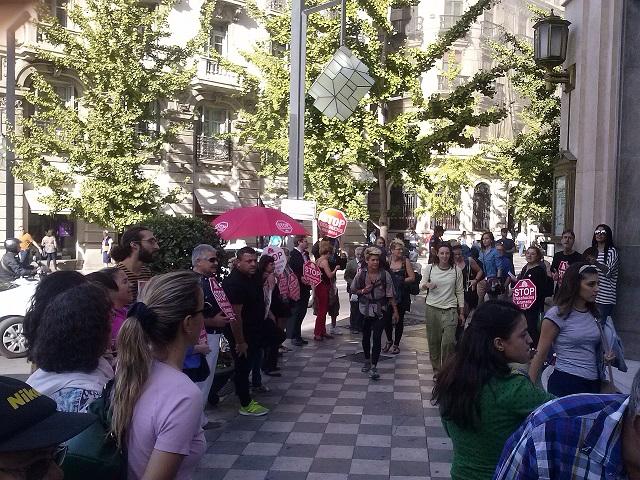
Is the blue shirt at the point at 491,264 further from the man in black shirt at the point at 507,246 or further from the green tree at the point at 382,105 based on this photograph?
the green tree at the point at 382,105

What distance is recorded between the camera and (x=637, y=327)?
8.64 m

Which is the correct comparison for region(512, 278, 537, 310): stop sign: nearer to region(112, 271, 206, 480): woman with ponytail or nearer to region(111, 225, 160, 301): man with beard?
region(111, 225, 160, 301): man with beard

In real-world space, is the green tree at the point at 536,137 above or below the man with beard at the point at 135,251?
above

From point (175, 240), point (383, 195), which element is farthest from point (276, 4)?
point (175, 240)

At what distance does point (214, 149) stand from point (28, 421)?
94.6 feet

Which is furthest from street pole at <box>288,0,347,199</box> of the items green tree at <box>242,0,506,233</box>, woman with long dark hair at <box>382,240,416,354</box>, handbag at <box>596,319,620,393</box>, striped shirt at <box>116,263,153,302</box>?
green tree at <box>242,0,506,233</box>

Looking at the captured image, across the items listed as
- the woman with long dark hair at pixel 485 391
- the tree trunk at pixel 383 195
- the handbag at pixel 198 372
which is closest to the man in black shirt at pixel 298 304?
the handbag at pixel 198 372

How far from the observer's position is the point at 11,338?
10039 millimetres

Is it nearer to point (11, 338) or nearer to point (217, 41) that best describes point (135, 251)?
point (11, 338)

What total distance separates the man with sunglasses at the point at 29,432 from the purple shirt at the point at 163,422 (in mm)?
744

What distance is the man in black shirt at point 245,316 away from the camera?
669 cm

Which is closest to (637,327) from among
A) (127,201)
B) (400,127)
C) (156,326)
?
(156,326)

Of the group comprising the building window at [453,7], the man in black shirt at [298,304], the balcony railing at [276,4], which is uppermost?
the building window at [453,7]

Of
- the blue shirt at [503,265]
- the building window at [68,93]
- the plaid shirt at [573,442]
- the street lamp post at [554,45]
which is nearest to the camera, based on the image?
the plaid shirt at [573,442]
